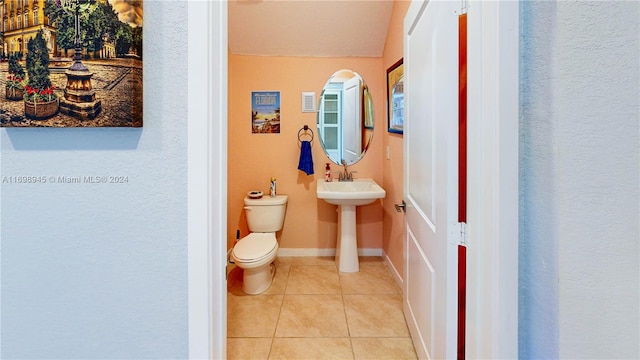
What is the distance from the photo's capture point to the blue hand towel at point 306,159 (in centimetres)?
313

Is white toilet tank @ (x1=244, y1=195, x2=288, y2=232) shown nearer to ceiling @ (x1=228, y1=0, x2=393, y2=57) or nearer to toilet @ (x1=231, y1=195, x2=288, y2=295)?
toilet @ (x1=231, y1=195, x2=288, y2=295)

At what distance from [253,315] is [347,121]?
1968mm

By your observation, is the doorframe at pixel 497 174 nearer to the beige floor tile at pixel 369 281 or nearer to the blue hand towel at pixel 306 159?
the beige floor tile at pixel 369 281

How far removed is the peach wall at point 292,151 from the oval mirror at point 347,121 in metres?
A: 0.06

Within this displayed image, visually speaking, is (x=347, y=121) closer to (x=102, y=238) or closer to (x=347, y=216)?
(x=347, y=216)

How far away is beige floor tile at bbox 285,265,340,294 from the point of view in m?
2.61

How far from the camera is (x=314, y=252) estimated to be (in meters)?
3.36

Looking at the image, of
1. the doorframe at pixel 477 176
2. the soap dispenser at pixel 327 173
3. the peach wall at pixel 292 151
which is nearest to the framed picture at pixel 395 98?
the peach wall at pixel 292 151

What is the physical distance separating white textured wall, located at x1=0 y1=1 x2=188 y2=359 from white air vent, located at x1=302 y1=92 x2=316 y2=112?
2406 millimetres

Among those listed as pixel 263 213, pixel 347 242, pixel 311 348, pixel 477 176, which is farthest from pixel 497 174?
pixel 263 213

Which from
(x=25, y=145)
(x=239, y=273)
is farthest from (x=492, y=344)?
(x=239, y=273)

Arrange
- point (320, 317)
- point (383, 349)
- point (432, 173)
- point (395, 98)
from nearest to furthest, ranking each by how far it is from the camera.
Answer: point (432, 173) < point (383, 349) < point (320, 317) < point (395, 98)

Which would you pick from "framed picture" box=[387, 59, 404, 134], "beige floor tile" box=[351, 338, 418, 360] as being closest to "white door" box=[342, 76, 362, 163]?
"framed picture" box=[387, 59, 404, 134]

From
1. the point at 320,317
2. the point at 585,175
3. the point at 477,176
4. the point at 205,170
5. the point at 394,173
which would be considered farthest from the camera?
the point at 394,173
